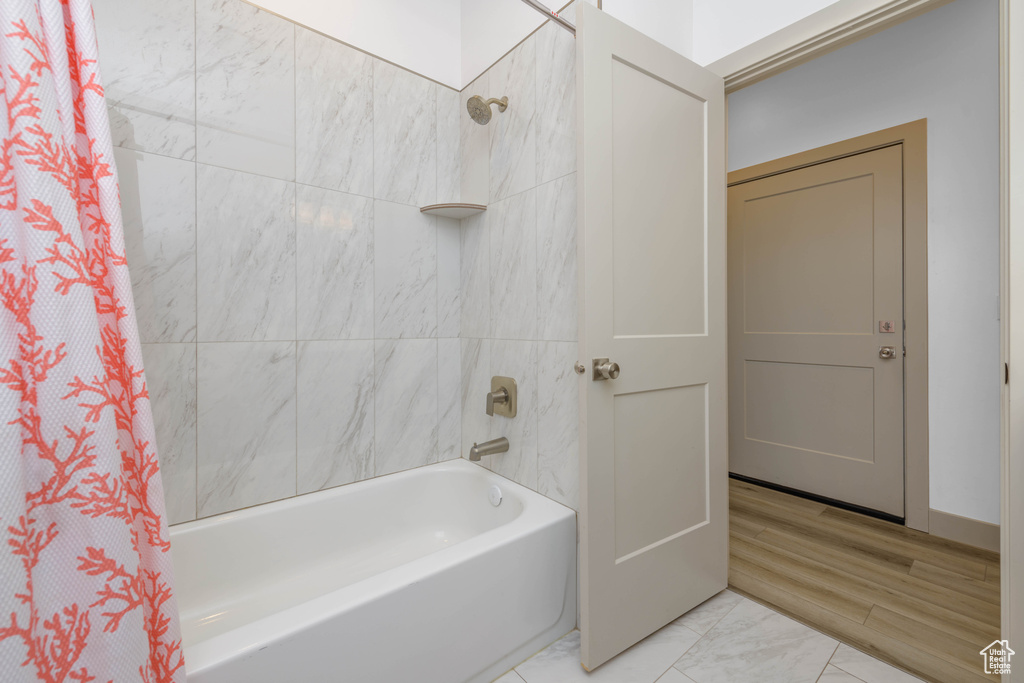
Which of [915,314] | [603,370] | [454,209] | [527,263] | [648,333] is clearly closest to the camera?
[603,370]

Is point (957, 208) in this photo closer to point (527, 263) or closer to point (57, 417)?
point (527, 263)

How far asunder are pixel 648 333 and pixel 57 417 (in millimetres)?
1418

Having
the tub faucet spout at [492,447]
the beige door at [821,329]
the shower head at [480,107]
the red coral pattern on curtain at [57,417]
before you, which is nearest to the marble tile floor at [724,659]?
the tub faucet spout at [492,447]

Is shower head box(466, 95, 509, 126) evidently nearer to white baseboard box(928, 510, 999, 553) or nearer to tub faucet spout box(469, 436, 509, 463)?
tub faucet spout box(469, 436, 509, 463)

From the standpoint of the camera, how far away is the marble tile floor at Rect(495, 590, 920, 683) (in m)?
1.31

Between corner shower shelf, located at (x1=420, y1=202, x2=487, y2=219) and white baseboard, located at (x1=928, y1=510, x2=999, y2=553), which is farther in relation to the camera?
white baseboard, located at (x1=928, y1=510, x2=999, y2=553)

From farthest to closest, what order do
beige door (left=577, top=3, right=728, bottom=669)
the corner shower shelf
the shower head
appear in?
the corner shower shelf
the shower head
beige door (left=577, top=3, right=728, bottom=669)

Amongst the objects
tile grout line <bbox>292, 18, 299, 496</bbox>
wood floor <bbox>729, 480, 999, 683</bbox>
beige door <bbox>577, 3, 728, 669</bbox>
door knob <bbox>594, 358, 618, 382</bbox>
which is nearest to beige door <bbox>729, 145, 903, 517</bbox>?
wood floor <bbox>729, 480, 999, 683</bbox>

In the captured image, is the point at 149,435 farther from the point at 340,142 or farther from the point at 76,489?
the point at 340,142

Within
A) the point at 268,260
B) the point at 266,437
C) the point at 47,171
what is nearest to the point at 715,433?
the point at 266,437

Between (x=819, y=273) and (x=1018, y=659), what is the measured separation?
1.99m

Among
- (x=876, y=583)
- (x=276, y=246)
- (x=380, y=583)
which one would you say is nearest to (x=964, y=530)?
(x=876, y=583)

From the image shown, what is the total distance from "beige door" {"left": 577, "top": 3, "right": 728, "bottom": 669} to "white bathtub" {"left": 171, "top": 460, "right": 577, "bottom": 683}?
8.0 inches

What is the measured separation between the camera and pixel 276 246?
1578mm
